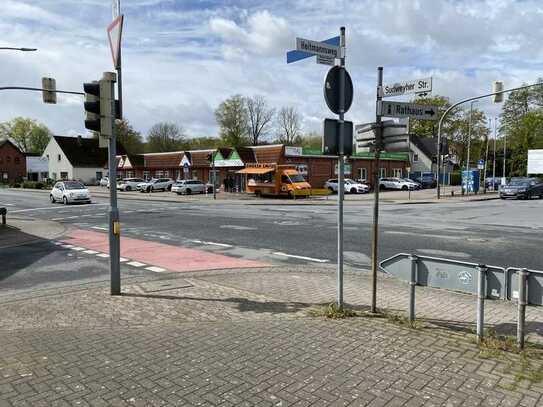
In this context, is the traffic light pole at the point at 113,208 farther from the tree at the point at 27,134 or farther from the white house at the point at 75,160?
the tree at the point at 27,134

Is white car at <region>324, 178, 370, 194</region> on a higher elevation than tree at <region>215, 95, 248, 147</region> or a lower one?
lower

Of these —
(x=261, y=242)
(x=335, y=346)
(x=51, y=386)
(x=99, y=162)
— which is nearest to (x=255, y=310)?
(x=335, y=346)

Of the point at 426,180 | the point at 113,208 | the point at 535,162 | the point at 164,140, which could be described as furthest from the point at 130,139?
the point at 113,208

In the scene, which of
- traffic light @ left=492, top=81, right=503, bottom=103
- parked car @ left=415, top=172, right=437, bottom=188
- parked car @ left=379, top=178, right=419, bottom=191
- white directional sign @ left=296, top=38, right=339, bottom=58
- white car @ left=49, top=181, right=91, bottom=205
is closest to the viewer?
white directional sign @ left=296, top=38, right=339, bottom=58

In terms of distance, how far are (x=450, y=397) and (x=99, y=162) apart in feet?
256

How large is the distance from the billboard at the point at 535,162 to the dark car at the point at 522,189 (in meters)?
14.3

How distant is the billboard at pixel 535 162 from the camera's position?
50406 mm

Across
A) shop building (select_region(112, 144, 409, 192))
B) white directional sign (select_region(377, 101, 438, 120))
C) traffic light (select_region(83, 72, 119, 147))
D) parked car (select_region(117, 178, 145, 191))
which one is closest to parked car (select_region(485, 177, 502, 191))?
shop building (select_region(112, 144, 409, 192))

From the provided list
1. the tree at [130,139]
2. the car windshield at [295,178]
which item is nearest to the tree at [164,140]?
the tree at [130,139]

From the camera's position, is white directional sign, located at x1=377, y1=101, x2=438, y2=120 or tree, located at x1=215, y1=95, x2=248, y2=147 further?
tree, located at x1=215, y1=95, x2=248, y2=147

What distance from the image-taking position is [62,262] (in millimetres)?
9570

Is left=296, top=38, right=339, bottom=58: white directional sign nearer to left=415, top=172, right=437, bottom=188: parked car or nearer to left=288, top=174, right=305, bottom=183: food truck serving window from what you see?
left=288, top=174, right=305, bottom=183: food truck serving window

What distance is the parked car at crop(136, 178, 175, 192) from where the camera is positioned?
51.3 m

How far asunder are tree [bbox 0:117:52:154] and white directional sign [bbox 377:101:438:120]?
11456 cm
